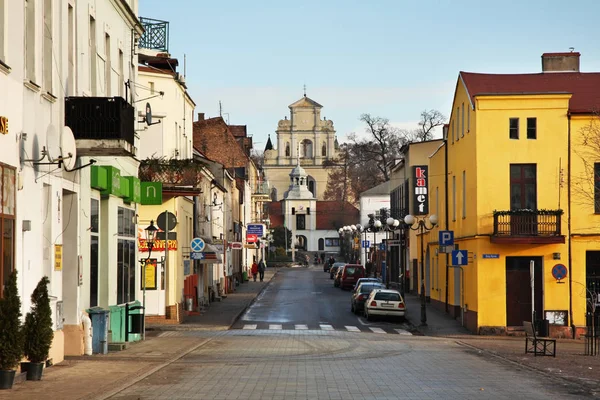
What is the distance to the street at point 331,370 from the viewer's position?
52.0 ft

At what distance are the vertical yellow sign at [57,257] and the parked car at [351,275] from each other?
48469 millimetres

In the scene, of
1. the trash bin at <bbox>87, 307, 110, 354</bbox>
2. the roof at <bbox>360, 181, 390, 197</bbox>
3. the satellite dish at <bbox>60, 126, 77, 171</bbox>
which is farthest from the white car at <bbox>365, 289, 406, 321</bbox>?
the roof at <bbox>360, 181, 390, 197</bbox>

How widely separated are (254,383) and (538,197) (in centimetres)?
1983

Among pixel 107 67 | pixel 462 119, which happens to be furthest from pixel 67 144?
pixel 462 119

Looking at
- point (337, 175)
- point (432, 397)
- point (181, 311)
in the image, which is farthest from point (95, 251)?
point (337, 175)

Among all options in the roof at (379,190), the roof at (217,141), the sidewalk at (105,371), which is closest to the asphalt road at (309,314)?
the sidewalk at (105,371)

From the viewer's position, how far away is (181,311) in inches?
1537

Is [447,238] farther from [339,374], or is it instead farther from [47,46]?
[47,46]

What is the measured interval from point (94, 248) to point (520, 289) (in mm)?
16495

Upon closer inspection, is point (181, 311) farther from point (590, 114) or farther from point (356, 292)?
point (590, 114)

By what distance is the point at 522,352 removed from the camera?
26.5 m

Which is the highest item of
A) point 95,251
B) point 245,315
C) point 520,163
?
point 520,163

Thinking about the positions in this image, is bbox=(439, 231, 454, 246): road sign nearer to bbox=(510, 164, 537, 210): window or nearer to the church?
bbox=(510, 164, 537, 210): window

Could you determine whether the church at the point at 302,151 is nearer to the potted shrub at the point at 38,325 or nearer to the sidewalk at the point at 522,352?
the sidewalk at the point at 522,352
